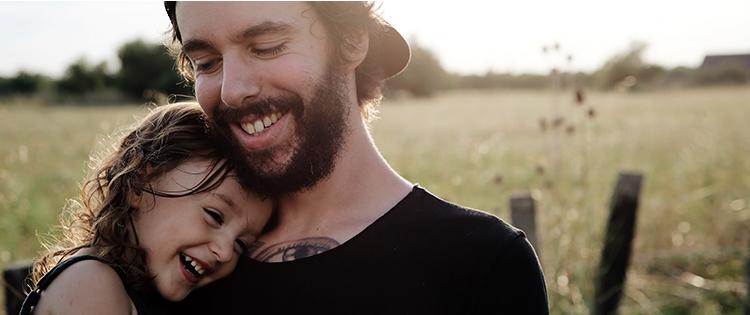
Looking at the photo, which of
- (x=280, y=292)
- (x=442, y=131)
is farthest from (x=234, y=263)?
(x=442, y=131)

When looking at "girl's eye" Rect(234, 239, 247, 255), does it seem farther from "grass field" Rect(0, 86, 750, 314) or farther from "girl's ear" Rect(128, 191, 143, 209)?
"grass field" Rect(0, 86, 750, 314)

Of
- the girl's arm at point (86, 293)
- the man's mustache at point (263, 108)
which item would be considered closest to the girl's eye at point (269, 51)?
the man's mustache at point (263, 108)

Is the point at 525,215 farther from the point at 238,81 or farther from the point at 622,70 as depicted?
the point at 622,70

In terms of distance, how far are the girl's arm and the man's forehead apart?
0.71 metres

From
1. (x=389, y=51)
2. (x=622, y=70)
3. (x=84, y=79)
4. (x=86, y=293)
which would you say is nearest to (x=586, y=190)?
(x=389, y=51)

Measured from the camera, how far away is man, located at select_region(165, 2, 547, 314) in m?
1.72

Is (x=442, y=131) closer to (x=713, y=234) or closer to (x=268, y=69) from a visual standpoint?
(x=713, y=234)

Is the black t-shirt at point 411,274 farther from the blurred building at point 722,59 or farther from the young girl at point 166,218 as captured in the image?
the blurred building at point 722,59

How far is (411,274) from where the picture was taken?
175cm

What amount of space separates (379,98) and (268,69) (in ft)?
1.99

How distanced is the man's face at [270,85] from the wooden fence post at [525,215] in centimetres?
136

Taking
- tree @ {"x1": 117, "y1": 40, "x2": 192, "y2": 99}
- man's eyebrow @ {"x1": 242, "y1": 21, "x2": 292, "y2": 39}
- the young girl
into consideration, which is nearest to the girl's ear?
the young girl

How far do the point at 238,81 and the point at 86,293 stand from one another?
680 mm

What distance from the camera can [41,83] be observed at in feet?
134
